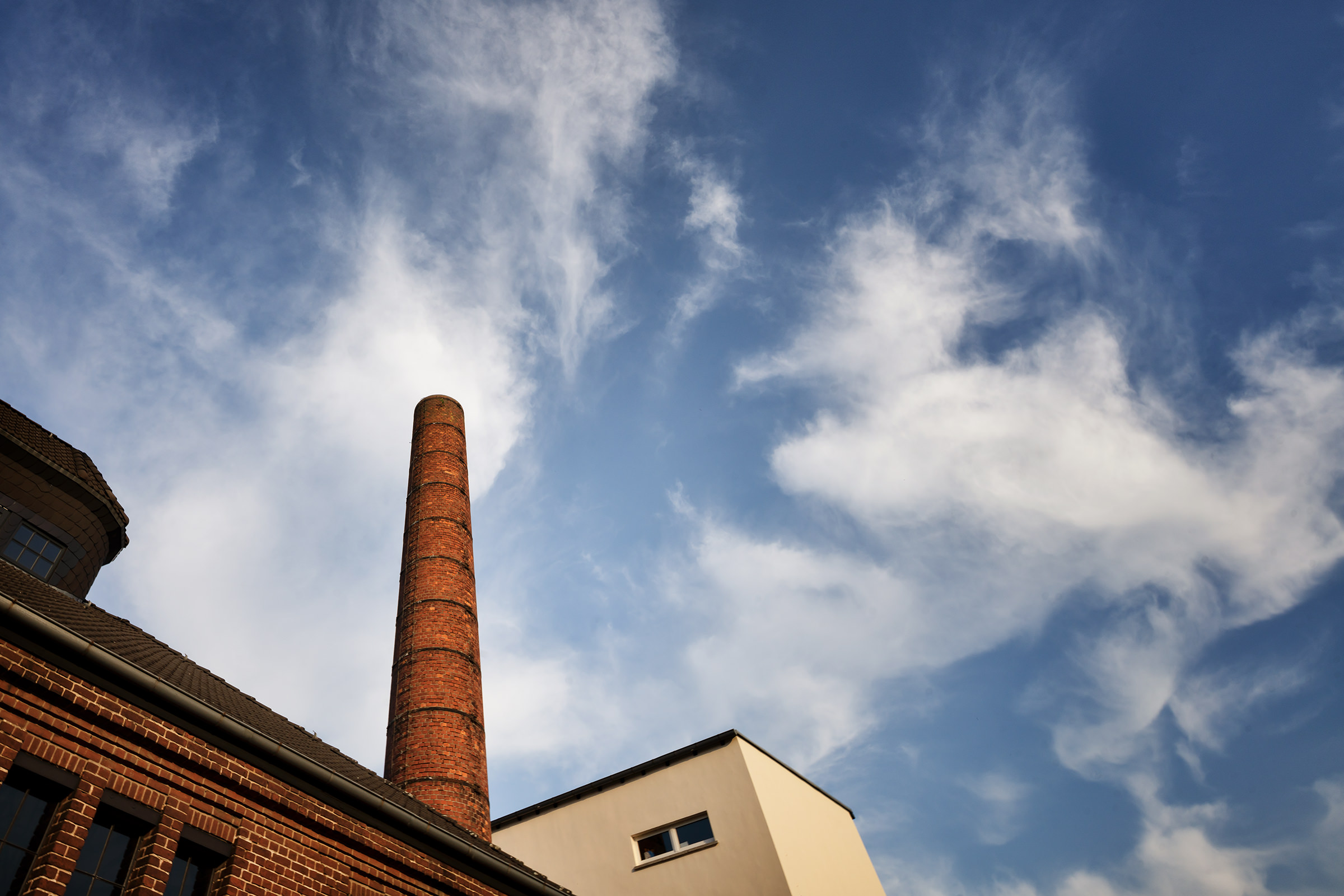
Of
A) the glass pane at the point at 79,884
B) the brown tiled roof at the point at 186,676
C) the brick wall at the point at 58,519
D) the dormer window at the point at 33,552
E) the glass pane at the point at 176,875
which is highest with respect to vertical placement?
the brick wall at the point at 58,519

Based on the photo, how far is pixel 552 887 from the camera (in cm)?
838

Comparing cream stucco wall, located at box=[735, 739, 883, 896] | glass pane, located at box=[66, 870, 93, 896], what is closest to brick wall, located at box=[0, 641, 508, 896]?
glass pane, located at box=[66, 870, 93, 896]

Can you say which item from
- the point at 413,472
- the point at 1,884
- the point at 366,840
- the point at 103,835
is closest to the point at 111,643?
the point at 103,835

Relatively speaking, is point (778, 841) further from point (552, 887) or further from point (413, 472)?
point (413, 472)

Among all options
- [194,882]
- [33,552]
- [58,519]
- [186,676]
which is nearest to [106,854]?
[194,882]

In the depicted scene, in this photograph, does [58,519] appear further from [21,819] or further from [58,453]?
[21,819]

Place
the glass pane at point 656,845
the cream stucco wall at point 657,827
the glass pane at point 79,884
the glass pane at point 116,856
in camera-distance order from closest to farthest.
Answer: the glass pane at point 79,884, the glass pane at point 116,856, the cream stucco wall at point 657,827, the glass pane at point 656,845

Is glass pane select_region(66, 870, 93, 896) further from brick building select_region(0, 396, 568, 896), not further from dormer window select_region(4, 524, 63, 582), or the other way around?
dormer window select_region(4, 524, 63, 582)

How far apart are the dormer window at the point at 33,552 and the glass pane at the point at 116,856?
18.0 feet

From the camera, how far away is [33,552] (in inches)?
369

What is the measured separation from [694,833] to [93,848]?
29.9 ft

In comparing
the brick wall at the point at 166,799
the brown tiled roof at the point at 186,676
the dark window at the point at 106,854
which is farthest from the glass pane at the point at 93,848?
the brown tiled roof at the point at 186,676

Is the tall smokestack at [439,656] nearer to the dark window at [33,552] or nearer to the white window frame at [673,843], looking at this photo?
the white window frame at [673,843]

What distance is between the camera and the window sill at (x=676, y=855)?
1182 centimetres
